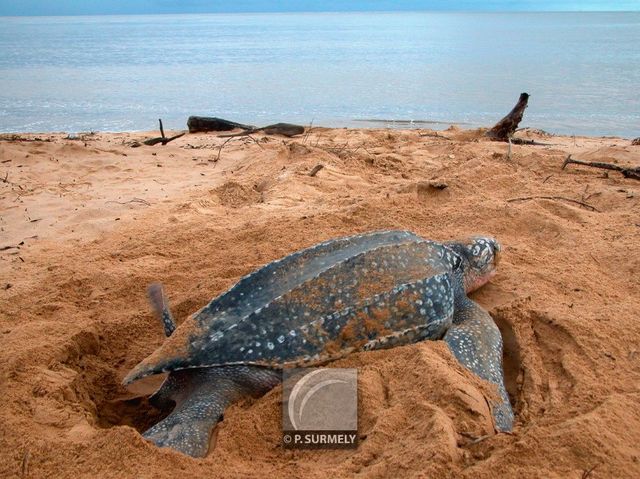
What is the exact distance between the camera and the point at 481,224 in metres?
3.55

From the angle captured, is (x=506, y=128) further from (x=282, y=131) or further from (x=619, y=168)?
(x=282, y=131)

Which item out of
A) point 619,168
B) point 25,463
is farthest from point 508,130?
point 25,463

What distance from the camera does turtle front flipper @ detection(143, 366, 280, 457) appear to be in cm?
178

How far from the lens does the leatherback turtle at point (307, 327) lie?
77.5 inches

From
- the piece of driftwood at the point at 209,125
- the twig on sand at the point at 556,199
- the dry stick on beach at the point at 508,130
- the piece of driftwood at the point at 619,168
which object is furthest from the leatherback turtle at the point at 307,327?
the piece of driftwood at the point at 209,125

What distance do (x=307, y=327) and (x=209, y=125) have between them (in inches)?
242

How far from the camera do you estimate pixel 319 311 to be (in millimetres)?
2064

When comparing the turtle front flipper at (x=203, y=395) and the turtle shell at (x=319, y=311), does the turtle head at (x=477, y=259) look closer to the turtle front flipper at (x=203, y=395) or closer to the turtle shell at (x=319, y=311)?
the turtle shell at (x=319, y=311)

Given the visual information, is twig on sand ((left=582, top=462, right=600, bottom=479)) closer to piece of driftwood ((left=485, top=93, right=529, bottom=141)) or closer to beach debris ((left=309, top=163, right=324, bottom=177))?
beach debris ((left=309, top=163, right=324, bottom=177))

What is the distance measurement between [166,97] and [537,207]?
11.0 meters

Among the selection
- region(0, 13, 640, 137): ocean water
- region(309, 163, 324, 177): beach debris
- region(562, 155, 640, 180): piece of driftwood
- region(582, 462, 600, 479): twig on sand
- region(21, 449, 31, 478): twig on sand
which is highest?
region(562, 155, 640, 180): piece of driftwood

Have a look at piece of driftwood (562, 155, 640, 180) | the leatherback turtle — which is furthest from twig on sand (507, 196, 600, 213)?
the leatherback turtle

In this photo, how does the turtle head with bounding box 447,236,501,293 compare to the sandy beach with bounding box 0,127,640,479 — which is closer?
the sandy beach with bounding box 0,127,640,479

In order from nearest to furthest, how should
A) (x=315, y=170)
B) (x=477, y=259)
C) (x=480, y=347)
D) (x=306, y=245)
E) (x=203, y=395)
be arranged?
1. (x=203, y=395)
2. (x=480, y=347)
3. (x=477, y=259)
4. (x=306, y=245)
5. (x=315, y=170)
